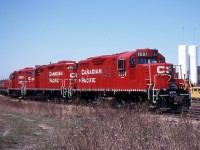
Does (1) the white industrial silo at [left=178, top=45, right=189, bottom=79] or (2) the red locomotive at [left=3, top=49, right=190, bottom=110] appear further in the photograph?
(1) the white industrial silo at [left=178, top=45, right=189, bottom=79]

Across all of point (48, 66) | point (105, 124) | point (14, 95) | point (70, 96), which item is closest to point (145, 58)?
point (70, 96)

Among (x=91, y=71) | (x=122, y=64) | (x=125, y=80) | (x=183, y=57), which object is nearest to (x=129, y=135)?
(x=125, y=80)

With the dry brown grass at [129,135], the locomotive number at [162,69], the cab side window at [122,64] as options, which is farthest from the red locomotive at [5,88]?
the dry brown grass at [129,135]

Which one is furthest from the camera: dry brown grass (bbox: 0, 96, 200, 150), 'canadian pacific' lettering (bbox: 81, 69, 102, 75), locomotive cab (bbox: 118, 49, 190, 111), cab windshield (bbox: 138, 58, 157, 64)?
'canadian pacific' lettering (bbox: 81, 69, 102, 75)

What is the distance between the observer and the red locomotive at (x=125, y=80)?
16.9 meters

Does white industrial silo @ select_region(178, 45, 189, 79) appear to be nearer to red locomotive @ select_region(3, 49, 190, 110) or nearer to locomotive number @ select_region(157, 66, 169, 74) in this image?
red locomotive @ select_region(3, 49, 190, 110)

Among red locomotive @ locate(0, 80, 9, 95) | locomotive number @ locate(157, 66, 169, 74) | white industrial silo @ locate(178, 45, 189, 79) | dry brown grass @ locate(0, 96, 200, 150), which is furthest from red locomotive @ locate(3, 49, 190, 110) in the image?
white industrial silo @ locate(178, 45, 189, 79)

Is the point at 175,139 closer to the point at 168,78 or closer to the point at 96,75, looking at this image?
the point at 168,78

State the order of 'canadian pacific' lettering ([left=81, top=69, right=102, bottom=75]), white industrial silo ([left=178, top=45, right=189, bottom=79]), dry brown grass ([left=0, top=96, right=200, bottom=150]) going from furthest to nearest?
white industrial silo ([left=178, top=45, right=189, bottom=79]) → 'canadian pacific' lettering ([left=81, top=69, right=102, bottom=75]) → dry brown grass ([left=0, top=96, right=200, bottom=150])

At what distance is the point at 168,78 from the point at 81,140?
1079 centimetres

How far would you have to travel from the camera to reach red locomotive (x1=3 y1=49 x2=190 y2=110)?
16859 mm

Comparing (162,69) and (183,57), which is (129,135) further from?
(183,57)

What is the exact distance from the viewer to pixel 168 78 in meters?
17.0

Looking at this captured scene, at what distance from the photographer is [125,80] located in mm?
19000
